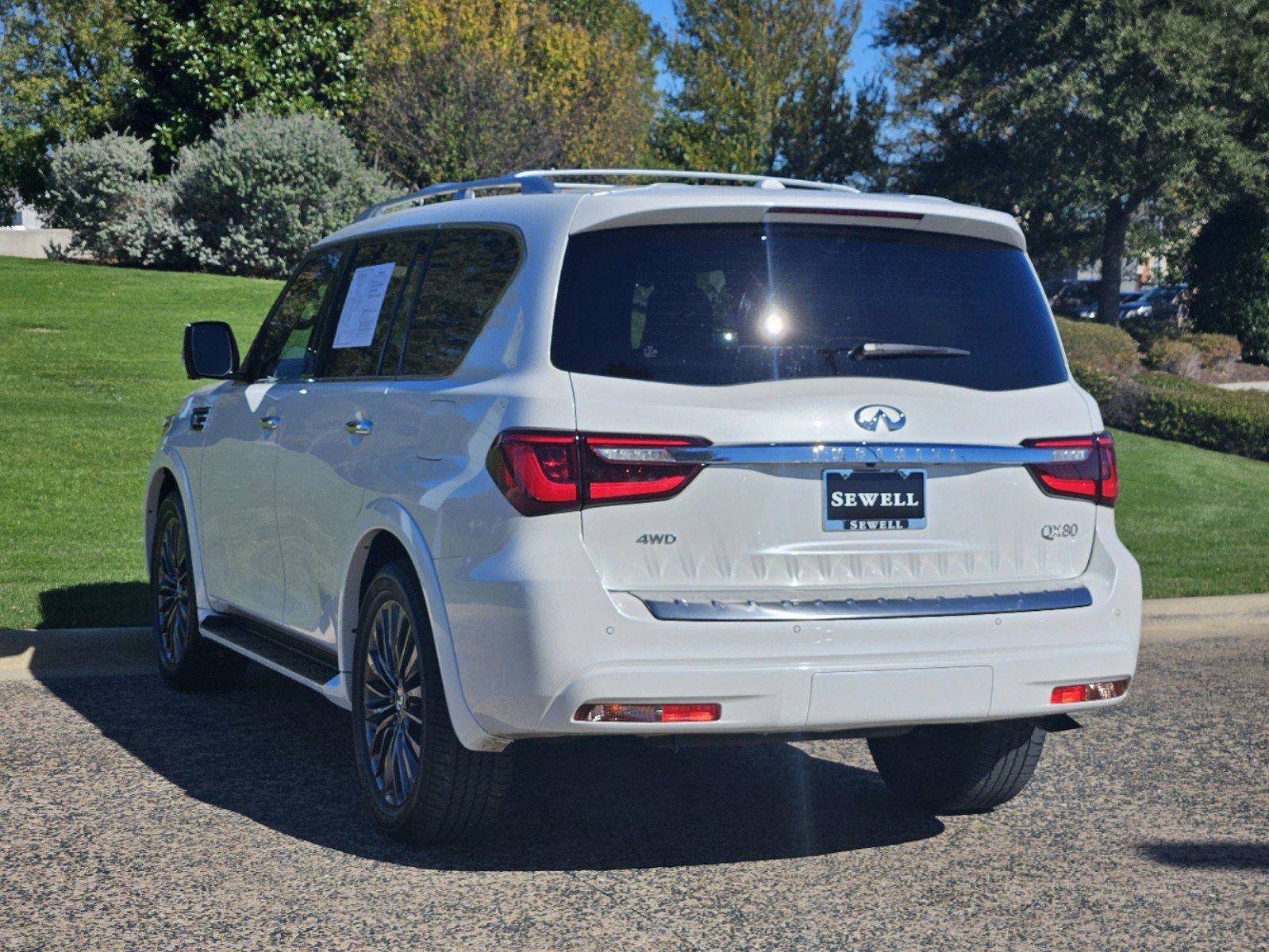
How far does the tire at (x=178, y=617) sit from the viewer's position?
7441 millimetres

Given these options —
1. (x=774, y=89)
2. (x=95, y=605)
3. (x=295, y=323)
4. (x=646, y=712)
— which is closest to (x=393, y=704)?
(x=646, y=712)

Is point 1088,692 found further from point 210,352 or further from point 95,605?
point 95,605

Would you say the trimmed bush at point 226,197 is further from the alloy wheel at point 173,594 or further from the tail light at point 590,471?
the tail light at point 590,471

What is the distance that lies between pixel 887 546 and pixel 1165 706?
3.57m

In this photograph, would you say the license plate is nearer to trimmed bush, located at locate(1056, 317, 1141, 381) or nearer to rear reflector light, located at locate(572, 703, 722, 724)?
rear reflector light, located at locate(572, 703, 722, 724)

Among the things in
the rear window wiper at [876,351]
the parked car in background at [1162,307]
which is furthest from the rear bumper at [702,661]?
the parked car in background at [1162,307]

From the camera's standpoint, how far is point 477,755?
196 inches

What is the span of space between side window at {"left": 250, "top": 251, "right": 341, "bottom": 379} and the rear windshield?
2.05 meters

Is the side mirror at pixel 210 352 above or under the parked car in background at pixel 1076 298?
above

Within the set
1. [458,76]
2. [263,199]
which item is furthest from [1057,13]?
[263,199]

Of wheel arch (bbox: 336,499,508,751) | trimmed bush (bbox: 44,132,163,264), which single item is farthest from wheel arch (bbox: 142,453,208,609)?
trimmed bush (bbox: 44,132,163,264)

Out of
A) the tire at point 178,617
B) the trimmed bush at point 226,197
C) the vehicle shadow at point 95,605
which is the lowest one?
the vehicle shadow at point 95,605

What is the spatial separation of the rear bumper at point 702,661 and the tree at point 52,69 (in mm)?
52003

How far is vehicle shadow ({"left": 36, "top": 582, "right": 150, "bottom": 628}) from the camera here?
346 inches
